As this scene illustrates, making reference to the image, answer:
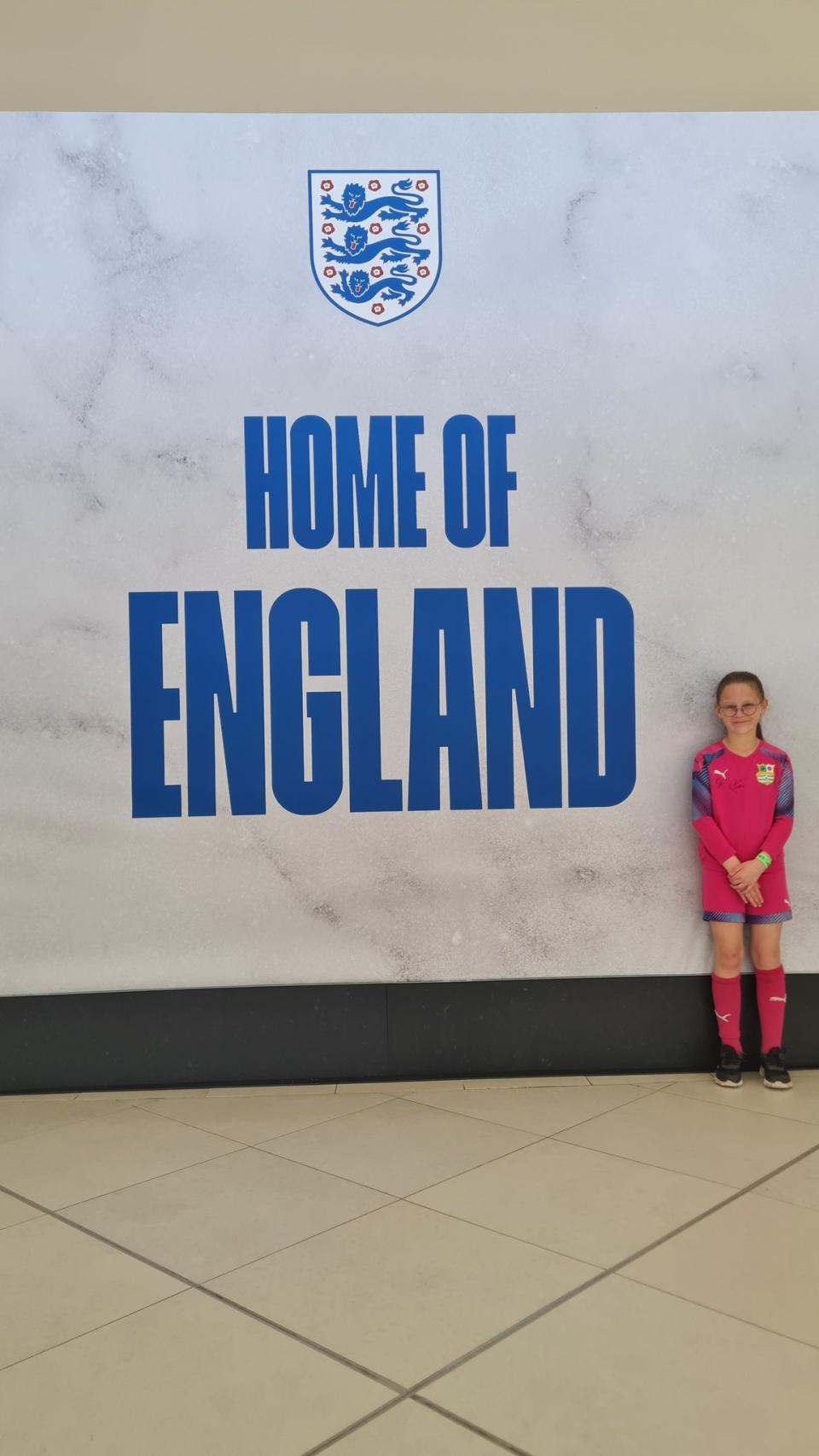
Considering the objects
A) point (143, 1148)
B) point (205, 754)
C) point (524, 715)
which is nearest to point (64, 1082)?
point (143, 1148)

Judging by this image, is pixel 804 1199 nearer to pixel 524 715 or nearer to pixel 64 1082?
pixel 524 715

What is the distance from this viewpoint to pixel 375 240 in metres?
2.93

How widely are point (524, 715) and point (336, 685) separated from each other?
0.53 metres

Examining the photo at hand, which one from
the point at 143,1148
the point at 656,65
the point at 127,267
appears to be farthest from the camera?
the point at 656,65

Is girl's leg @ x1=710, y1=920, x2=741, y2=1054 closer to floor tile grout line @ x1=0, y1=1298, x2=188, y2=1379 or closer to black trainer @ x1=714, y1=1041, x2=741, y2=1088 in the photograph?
black trainer @ x1=714, y1=1041, x2=741, y2=1088

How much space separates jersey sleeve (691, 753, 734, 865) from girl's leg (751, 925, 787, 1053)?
0.83 ft

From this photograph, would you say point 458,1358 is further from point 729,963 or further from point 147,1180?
point 729,963

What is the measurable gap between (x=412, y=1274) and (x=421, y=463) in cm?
203

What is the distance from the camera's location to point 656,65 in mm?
3088

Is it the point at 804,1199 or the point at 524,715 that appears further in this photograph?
the point at 524,715

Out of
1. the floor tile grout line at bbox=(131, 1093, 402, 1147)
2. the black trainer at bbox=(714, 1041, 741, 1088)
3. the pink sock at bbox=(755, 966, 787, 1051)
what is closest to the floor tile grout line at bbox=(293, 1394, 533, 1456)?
the floor tile grout line at bbox=(131, 1093, 402, 1147)

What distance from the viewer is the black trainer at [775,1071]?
2877mm

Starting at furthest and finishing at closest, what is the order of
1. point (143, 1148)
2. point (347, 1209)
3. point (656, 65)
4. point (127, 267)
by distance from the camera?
point (656, 65), point (127, 267), point (143, 1148), point (347, 1209)

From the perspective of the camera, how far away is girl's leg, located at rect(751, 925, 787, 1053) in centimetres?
292
